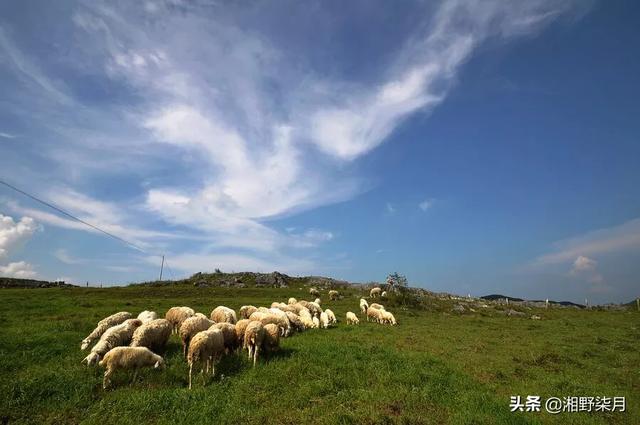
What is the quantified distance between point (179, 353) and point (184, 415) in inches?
216

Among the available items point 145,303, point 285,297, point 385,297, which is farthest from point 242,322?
point 385,297

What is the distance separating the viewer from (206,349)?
45.4 feet

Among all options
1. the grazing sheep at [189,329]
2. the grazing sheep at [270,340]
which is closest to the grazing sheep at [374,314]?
the grazing sheep at [270,340]

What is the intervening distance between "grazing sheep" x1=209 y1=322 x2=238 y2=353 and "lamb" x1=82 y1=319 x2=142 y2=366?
141 inches

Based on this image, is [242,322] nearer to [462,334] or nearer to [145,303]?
[462,334]

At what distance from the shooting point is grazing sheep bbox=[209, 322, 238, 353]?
52.7 ft

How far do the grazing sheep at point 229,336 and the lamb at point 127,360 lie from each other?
281cm

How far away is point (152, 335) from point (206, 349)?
3371 millimetres

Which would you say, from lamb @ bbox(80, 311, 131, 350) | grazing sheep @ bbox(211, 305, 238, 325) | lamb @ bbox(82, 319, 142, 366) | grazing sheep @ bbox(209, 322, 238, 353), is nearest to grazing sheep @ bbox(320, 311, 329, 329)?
grazing sheep @ bbox(211, 305, 238, 325)

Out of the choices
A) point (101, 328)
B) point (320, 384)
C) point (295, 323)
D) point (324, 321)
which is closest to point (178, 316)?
point (101, 328)

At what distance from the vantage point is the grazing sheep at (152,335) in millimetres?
15339

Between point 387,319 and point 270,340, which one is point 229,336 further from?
point 387,319

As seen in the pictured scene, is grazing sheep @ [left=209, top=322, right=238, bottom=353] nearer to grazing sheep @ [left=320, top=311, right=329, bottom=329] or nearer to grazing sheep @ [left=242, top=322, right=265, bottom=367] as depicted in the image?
grazing sheep @ [left=242, top=322, right=265, bottom=367]

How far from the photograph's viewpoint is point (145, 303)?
37.6m
